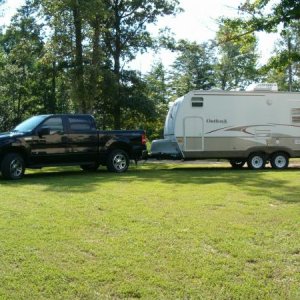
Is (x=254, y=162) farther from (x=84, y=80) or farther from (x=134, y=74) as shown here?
(x=134, y=74)

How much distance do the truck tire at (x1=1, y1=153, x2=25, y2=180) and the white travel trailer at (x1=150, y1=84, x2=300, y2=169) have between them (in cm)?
606

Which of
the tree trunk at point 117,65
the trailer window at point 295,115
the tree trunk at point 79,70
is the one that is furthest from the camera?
the tree trunk at point 117,65

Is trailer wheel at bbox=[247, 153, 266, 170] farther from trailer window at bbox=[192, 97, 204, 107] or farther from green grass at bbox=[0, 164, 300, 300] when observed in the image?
green grass at bbox=[0, 164, 300, 300]

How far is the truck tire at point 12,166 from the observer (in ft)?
45.5

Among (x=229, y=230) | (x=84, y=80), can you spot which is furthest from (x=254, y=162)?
(x=229, y=230)

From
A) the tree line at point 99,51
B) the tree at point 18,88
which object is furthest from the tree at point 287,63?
the tree at point 18,88

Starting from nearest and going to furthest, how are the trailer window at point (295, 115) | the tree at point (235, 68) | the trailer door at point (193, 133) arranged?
the trailer door at point (193, 133) → the trailer window at point (295, 115) → the tree at point (235, 68)

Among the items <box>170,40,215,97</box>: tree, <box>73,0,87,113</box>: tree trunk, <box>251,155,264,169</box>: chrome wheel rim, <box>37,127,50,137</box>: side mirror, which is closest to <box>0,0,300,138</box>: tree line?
<box>73,0,87,113</box>: tree trunk

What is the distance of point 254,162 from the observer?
1905 cm

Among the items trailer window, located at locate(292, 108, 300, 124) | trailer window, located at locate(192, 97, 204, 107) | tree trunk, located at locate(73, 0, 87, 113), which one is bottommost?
trailer window, located at locate(292, 108, 300, 124)

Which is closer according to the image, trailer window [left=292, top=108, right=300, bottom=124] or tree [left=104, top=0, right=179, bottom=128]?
trailer window [left=292, top=108, right=300, bottom=124]

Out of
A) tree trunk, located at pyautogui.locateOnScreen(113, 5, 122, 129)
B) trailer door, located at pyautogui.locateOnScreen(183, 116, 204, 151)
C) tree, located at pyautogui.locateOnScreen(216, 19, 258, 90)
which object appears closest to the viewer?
trailer door, located at pyautogui.locateOnScreen(183, 116, 204, 151)

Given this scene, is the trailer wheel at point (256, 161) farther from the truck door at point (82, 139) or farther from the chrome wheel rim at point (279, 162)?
the truck door at point (82, 139)

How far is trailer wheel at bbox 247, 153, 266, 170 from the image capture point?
1895 cm
